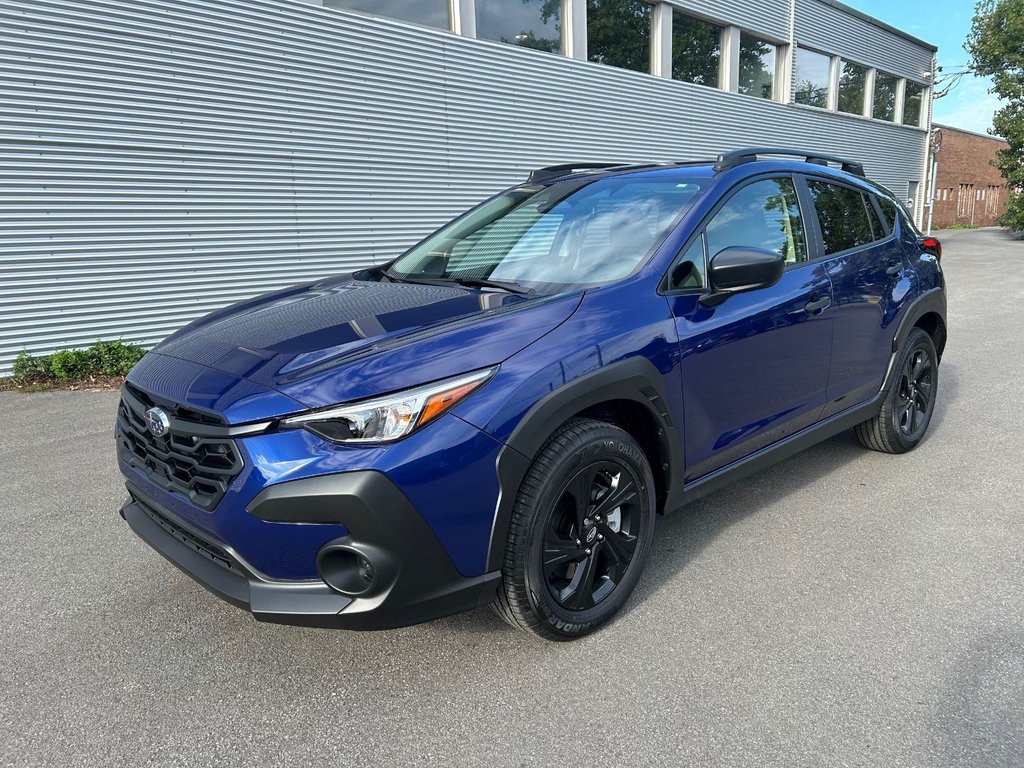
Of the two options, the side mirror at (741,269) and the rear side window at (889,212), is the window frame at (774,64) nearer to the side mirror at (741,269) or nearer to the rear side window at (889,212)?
the rear side window at (889,212)

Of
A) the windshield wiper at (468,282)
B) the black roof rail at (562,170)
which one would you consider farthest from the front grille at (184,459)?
the black roof rail at (562,170)

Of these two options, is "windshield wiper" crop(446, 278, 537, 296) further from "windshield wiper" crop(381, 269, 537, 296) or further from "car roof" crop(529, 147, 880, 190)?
"car roof" crop(529, 147, 880, 190)

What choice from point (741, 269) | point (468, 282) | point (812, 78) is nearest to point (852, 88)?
point (812, 78)

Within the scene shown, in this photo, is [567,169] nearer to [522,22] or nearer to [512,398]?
→ [512,398]

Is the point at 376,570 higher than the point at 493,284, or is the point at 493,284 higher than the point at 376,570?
the point at 493,284

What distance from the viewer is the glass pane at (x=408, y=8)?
31.5ft

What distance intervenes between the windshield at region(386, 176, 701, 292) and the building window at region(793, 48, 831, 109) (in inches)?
713

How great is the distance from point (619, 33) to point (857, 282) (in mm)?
11252

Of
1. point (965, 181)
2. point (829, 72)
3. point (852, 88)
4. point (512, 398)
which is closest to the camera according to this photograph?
point (512, 398)

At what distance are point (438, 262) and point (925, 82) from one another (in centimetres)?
2865

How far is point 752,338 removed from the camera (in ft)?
10.5

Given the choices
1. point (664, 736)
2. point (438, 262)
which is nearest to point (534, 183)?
point (438, 262)

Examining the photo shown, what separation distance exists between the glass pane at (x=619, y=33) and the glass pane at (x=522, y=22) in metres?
0.81

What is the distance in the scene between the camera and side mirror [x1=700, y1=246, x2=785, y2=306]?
290 centimetres
